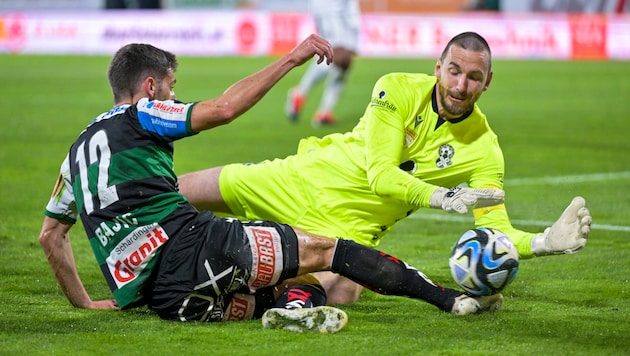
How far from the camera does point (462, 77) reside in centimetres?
595

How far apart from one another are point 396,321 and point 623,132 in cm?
1054

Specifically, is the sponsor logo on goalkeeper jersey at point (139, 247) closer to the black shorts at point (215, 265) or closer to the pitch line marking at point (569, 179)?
the black shorts at point (215, 265)

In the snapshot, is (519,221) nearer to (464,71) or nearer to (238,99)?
(464,71)

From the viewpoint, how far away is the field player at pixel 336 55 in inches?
635


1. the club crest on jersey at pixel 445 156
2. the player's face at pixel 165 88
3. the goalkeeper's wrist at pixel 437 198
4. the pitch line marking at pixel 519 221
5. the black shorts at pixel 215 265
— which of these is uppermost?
the player's face at pixel 165 88

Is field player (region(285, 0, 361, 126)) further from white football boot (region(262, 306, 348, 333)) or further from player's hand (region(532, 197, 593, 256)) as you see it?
white football boot (region(262, 306, 348, 333))

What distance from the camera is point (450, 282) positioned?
260 inches

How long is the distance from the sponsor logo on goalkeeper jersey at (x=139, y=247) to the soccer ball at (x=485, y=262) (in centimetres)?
145

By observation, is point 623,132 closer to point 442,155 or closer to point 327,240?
point 442,155

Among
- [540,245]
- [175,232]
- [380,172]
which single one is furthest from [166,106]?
[540,245]

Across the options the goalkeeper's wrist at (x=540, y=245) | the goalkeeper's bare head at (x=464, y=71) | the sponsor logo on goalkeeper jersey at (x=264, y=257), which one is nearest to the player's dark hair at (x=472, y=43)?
the goalkeeper's bare head at (x=464, y=71)

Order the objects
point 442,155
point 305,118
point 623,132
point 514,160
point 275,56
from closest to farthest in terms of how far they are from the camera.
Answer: point 442,155, point 514,160, point 623,132, point 305,118, point 275,56

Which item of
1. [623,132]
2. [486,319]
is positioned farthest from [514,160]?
[486,319]

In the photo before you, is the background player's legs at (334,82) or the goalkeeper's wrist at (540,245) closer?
the goalkeeper's wrist at (540,245)
